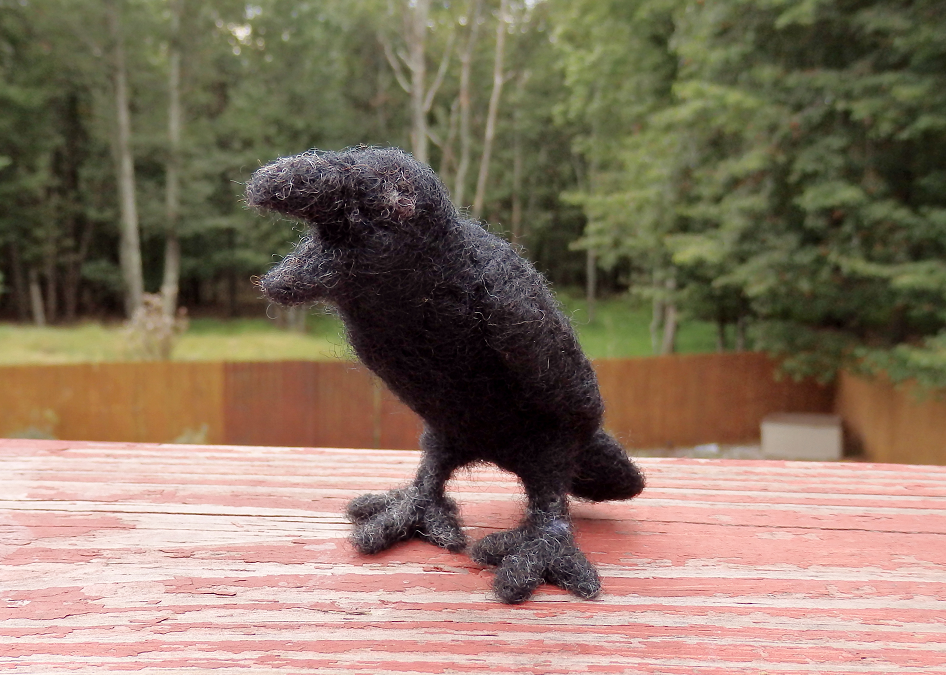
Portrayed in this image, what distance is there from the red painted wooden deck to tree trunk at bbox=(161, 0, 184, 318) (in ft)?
14.4

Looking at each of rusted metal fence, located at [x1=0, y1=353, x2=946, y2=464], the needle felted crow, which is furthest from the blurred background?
the needle felted crow

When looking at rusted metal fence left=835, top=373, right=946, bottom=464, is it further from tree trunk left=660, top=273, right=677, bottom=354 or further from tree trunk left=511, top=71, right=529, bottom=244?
tree trunk left=511, top=71, right=529, bottom=244

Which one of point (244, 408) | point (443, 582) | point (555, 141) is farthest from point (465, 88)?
point (443, 582)

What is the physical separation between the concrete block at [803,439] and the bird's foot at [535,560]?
3.83 m

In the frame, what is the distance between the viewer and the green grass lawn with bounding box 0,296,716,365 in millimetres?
4379

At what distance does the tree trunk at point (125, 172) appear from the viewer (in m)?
5.48

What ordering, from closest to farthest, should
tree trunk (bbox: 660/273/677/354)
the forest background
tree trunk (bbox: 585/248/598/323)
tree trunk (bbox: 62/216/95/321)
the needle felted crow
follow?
the needle felted crow, the forest background, tree trunk (bbox: 660/273/677/354), tree trunk (bbox: 62/216/95/321), tree trunk (bbox: 585/248/598/323)

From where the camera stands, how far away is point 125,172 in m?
5.49

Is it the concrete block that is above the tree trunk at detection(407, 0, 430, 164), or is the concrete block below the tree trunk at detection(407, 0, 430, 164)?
below

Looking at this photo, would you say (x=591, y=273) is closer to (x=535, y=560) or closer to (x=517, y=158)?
(x=517, y=158)

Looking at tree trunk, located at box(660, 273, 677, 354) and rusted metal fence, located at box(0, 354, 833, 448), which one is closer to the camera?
rusted metal fence, located at box(0, 354, 833, 448)

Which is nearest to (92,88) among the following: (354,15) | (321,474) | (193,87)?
(193,87)

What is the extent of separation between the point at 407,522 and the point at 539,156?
18.4ft

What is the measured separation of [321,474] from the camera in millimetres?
1732
